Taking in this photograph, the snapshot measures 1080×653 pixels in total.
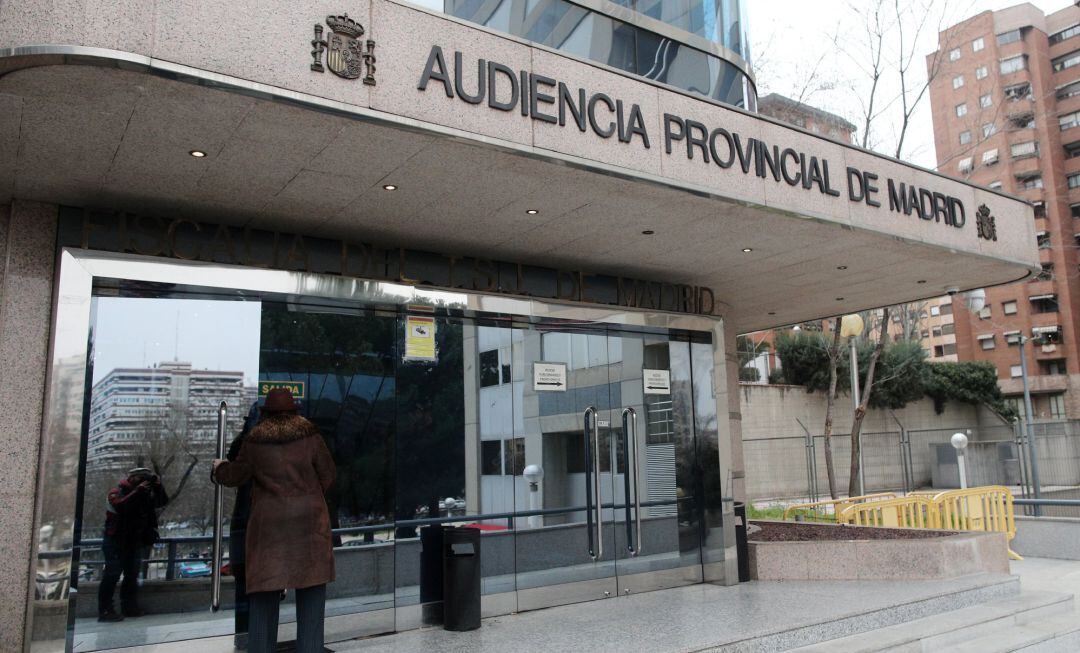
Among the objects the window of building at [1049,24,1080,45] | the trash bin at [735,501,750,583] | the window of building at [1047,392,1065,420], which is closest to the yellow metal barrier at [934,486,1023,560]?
the trash bin at [735,501,750,583]

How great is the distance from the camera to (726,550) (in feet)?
29.5

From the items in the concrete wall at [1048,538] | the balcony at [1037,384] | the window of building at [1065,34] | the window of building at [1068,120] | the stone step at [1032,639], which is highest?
the window of building at [1065,34]

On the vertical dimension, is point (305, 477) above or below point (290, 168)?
below

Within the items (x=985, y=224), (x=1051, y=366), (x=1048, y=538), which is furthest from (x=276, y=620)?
(x=1051, y=366)

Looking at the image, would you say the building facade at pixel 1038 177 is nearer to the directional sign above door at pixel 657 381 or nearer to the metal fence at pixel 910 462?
the metal fence at pixel 910 462

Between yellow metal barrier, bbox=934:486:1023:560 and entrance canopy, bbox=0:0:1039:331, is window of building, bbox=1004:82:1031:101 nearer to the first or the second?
yellow metal barrier, bbox=934:486:1023:560

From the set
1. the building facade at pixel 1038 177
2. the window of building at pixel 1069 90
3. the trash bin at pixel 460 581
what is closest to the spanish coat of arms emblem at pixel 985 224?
the trash bin at pixel 460 581

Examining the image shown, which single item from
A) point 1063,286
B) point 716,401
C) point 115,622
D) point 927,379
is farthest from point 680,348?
point 1063,286

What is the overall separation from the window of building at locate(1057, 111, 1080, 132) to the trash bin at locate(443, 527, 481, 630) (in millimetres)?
60760

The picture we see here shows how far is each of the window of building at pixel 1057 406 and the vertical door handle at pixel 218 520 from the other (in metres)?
54.9

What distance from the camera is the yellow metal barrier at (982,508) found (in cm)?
1077

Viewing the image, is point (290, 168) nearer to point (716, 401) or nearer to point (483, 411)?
point (483, 411)

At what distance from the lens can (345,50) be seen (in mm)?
4824

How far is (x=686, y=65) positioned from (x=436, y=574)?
242 inches
